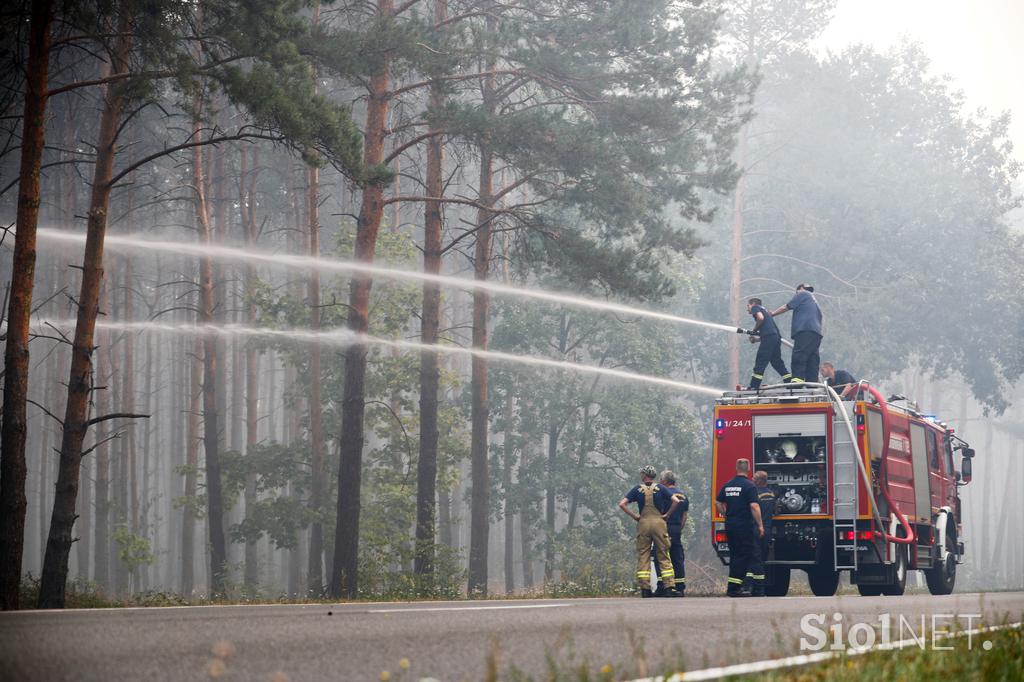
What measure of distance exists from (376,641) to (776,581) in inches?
436

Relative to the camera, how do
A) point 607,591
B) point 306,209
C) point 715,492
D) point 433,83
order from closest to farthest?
point 715,492 < point 607,591 < point 433,83 < point 306,209

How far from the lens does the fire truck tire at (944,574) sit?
63.8ft

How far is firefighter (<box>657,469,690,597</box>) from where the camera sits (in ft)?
51.9

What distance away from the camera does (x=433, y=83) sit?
70.5 feet

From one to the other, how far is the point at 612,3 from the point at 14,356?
13.5 m

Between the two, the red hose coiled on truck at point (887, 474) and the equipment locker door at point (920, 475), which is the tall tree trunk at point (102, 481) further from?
the red hose coiled on truck at point (887, 474)

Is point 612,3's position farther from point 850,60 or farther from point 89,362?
point 850,60

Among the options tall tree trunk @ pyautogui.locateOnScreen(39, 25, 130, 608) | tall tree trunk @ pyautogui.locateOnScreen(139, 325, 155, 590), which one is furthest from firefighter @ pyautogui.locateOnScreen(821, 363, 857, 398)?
tall tree trunk @ pyautogui.locateOnScreen(139, 325, 155, 590)

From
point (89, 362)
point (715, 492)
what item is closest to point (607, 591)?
point (715, 492)

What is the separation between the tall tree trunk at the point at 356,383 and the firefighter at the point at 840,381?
6962mm

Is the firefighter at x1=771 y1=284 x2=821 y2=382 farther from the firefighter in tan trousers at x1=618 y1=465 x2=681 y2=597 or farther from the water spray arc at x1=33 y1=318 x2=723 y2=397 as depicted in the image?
the firefighter in tan trousers at x1=618 y1=465 x2=681 y2=597

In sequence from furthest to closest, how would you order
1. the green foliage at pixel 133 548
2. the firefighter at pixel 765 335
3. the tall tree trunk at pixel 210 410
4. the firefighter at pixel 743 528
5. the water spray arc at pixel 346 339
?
the green foliage at pixel 133 548 < the tall tree trunk at pixel 210 410 < the water spray arc at pixel 346 339 < the firefighter at pixel 765 335 < the firefighter at pixel 743 528

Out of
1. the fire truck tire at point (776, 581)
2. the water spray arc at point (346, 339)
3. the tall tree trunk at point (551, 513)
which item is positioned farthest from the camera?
the tall tree trunk at point (551, 513)

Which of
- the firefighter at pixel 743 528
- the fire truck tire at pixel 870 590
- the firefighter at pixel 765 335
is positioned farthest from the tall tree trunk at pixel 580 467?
the firefighter at pixel 743 528
